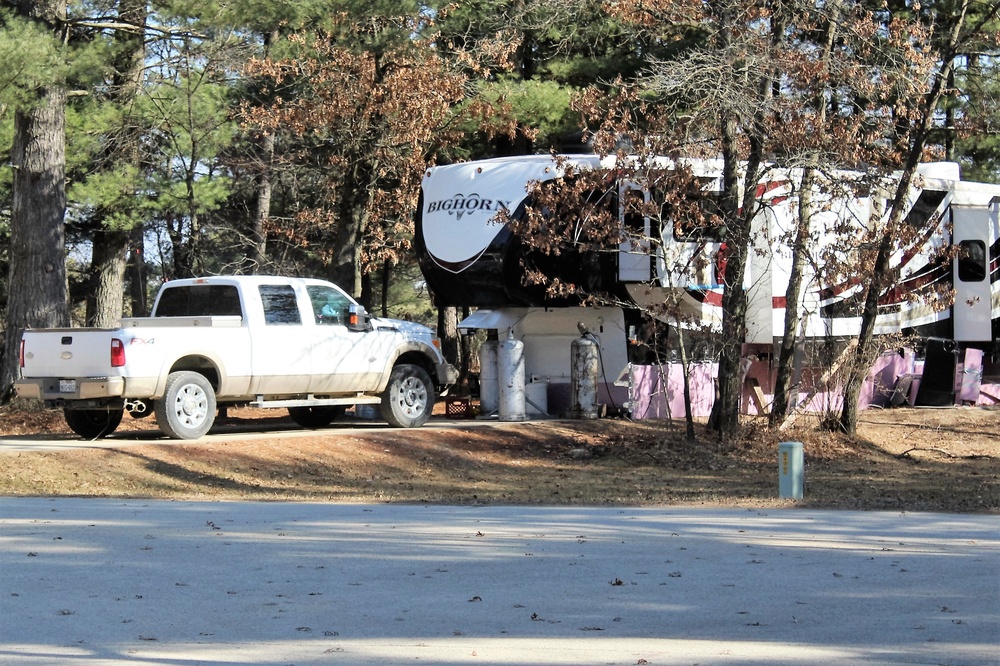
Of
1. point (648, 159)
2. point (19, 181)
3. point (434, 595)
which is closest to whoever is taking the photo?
point (434, 595)

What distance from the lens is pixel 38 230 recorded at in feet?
72.0

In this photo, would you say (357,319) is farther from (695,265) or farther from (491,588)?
(491,588)

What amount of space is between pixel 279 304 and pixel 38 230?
6.48 m

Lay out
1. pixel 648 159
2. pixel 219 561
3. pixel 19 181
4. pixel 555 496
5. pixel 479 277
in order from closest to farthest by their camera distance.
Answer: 1. pixel 219 561
2. pixel 555 496
3. pixel 648 159
4. pixel 479 277
5. pixel 19 181

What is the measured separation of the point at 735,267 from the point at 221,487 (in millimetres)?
8638

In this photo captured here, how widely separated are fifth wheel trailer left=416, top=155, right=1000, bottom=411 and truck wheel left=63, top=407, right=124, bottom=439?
610cm

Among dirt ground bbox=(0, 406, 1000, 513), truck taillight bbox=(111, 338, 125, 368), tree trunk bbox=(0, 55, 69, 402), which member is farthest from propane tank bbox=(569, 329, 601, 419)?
tree trunk bbox=(0, 55, 69, 402)

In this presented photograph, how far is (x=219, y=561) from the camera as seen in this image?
888 cm

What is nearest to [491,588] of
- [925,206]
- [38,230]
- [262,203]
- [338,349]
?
[338,349]

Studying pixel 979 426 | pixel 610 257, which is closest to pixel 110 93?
pixel 610 257

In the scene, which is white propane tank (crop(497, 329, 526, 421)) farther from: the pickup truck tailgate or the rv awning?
the pickup truck tailgate

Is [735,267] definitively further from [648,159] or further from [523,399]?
[523,399]

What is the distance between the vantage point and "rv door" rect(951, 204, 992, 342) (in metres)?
23.3

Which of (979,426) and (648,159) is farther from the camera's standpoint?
(979,426)
